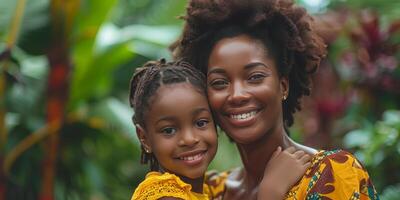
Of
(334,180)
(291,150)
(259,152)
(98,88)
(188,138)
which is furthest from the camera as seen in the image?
(98,88)

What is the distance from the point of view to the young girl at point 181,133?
2.81 metres

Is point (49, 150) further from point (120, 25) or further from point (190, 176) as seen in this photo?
point (120, 25)

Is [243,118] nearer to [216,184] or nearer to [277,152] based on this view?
[277,152]

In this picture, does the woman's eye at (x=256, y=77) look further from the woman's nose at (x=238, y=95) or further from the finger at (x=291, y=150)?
the finger at (x=291, y=150)

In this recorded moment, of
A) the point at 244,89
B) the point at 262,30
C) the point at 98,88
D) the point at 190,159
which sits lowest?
the point at 98,88

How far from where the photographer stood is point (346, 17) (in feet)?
20.6

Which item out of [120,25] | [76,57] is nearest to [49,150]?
[76,57]

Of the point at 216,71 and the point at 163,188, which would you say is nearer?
the point at 163,188

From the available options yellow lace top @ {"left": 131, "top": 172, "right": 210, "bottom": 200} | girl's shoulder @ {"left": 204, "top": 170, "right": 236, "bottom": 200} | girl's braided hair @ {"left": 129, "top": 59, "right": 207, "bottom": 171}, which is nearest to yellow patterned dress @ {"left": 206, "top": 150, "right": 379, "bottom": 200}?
yellow lace top @ {"left": 131, "top": 172, "right": 210, "bottom": 200}

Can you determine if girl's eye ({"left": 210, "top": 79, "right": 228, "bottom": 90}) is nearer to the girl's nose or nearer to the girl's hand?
the girl's nose

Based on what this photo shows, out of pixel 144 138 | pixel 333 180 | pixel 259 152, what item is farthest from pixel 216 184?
pixel 333 180

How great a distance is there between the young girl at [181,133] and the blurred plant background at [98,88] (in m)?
1.73

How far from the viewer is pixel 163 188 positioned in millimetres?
2699

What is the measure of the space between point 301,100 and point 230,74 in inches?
21.6
